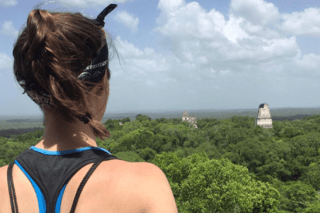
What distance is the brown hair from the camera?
171cm

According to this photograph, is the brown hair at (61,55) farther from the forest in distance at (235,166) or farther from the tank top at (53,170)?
the forest in distance at (235,166)

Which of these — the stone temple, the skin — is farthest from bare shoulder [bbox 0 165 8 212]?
the stone temple

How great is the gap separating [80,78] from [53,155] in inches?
22.0

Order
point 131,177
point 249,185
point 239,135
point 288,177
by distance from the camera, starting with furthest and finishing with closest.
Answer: point 239,135 < point 288,177 < point 249,185 < point 131,177

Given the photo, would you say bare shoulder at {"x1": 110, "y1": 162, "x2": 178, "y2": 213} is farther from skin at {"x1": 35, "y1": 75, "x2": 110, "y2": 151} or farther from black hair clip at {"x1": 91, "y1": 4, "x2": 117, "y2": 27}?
black hair clip at {"x1": 91, "y1": 4, "x2": 117, "y2": 27}

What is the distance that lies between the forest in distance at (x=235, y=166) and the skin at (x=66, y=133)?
66.4 feet

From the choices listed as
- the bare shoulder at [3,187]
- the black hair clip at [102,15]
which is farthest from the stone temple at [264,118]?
the bare shoulder at [3,187]

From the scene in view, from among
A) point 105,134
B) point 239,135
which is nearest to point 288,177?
point 239,135

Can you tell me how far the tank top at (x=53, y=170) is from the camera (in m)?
1.72

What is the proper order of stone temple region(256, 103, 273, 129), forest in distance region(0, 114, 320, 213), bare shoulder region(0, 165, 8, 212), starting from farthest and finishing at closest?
stone temple region(256, 103, 273, 129), forest in distance region(0, 114, 320, 213), bare shoulder region(0, 165, 8, 212)

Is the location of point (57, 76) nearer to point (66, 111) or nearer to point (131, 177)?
point (66, 111)

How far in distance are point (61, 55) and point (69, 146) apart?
0.61 meters

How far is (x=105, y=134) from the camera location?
200cm

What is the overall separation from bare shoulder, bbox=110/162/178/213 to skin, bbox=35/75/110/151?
466 mm
